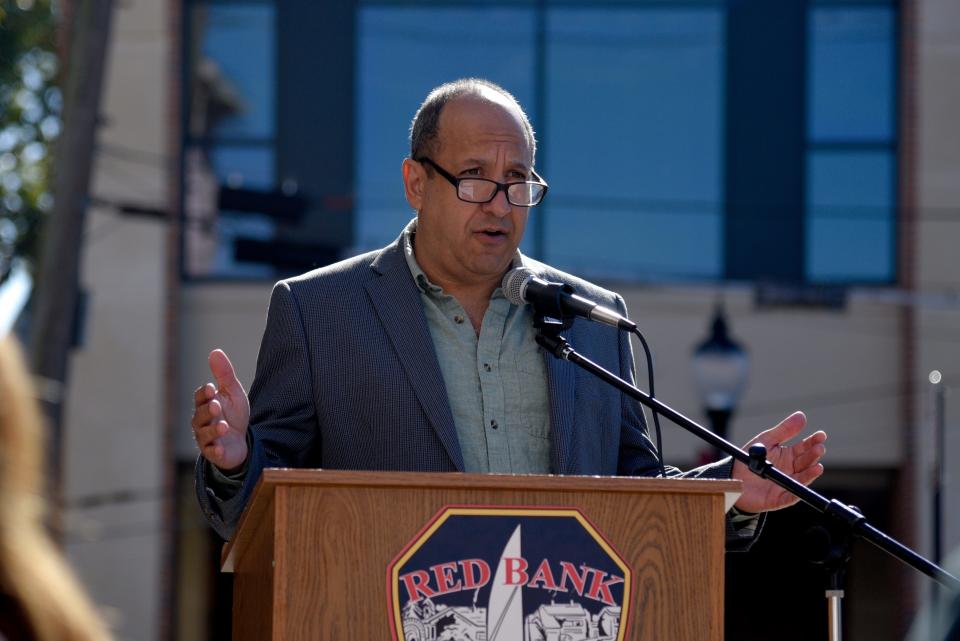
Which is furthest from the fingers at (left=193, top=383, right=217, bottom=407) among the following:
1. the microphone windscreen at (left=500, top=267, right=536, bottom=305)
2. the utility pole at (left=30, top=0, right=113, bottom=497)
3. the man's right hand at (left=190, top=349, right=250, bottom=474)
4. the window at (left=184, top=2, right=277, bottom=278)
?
the window at (left=184, top=2, right=277, bottom=278)

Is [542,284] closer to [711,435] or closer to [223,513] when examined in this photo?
[711,435]

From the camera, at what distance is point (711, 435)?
152 inches

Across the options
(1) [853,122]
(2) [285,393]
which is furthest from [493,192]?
(1) [853,122]

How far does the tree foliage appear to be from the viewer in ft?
63.4

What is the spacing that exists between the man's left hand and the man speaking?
70 millimetres

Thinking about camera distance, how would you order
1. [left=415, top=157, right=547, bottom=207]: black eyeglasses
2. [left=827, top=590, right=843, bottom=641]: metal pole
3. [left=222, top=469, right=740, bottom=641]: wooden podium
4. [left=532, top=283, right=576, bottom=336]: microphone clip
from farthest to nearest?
[left=415, top=157, right=547, bottom=207]: black eyeglasses → [left=532, top=283, right=576, bottom=336]: microphone clip → [left=827, top=590, right=843, bottom=641]: metal pole → [left=222, top=469, right=740, bottom=641]: wooden podium

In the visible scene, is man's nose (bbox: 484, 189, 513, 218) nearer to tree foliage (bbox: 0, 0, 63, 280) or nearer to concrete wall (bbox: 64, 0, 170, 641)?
concrete wall (bbox: 64, 0, 170, 641)

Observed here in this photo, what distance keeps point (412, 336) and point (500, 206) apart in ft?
1.45

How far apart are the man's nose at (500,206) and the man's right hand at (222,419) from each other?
1.04 metres

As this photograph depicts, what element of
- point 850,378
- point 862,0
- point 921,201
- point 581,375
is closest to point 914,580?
point 850,378

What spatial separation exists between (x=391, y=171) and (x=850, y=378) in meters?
4.91

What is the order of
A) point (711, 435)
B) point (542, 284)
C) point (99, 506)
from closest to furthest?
point (711, 435), point (542, 284), point (99, 506)

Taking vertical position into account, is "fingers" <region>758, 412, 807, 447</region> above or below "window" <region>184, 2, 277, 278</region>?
below

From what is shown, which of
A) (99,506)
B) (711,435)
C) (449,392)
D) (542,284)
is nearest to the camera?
(711,435)
